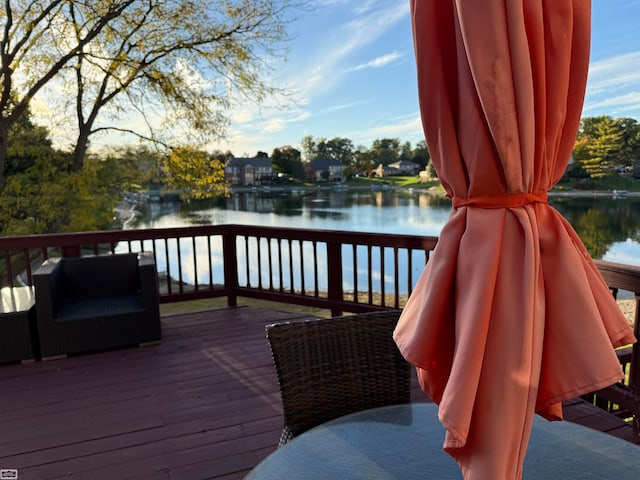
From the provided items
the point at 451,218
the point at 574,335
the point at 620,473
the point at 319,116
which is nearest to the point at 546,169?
the point at 451,218

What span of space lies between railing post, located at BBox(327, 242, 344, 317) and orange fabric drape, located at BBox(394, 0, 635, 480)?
10.7ft

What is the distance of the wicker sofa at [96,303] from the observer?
333cm

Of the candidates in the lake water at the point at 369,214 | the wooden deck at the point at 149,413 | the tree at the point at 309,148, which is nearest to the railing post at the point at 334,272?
the wooden deck at the point at 149,413

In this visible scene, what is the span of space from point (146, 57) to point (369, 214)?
41.4 feet

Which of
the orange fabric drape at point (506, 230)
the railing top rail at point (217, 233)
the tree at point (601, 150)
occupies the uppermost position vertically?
the tree at point (601, 150)

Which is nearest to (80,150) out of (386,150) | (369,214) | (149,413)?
(149,413)

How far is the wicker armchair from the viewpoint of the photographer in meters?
1.46

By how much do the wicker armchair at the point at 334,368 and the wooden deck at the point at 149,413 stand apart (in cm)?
83

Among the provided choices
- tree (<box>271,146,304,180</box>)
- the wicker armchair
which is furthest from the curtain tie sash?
tree (<box>271,146,304,180</box>)

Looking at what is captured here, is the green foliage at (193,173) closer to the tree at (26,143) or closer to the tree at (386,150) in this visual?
the tree at (26,143)

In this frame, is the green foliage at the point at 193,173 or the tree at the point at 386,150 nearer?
the green foliage at the point at 193,173

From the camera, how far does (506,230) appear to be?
2.60ft

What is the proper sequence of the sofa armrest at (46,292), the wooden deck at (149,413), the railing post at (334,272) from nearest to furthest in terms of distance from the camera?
the wooden deck at (149,413) < the sofa armrest at (46,292) < the railing post at (334,272)

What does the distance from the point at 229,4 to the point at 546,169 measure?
9794 mm
